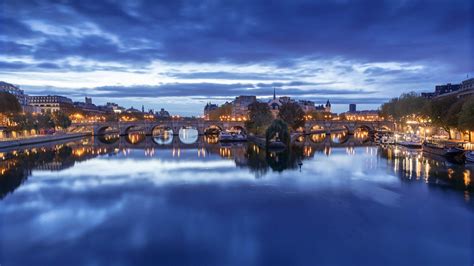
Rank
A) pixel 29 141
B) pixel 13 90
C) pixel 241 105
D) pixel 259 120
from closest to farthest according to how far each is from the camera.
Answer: pixel 29 141 → pixel 259 120 → pixel 13 90 → pixel 241 105

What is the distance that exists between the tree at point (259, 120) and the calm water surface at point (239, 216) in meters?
Answer: 30.8

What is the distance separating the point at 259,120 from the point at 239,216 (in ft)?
154

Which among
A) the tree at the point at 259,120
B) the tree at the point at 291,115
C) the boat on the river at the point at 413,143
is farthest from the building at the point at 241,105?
the boat on the river at the point at 413,143

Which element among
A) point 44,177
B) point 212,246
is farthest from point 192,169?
point 212,246

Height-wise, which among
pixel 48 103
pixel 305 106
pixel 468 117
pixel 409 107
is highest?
pixel 48 103

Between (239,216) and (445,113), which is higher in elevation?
(445,113)

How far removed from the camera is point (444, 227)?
1656cm

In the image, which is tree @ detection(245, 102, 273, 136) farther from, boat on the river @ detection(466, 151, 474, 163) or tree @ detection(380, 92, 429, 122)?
boat on the river @ detection(466, 151, 474, 163)

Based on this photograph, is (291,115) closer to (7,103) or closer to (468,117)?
(468,117)

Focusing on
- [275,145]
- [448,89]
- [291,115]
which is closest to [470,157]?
[275,145]

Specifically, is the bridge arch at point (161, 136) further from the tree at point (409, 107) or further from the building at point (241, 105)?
the tree at point (409, 107)

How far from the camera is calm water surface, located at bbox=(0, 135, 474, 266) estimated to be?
13.7 metres

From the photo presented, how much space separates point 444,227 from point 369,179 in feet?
36.6

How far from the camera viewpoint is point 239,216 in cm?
1814
